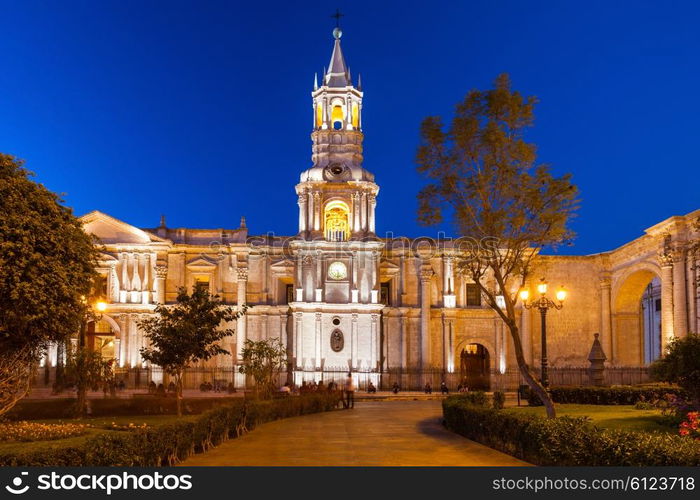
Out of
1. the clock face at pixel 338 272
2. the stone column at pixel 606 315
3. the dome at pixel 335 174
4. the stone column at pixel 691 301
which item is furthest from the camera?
the stone column at pixel 606 315

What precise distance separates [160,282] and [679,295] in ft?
96.3

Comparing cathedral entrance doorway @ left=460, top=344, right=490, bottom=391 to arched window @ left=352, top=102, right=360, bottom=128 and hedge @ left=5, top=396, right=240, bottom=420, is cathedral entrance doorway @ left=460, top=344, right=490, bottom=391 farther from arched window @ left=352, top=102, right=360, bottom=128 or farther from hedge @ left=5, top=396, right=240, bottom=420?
hedge @ left=5, top=396, right=240, bottom=420

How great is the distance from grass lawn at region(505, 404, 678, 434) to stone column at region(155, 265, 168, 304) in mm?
27003

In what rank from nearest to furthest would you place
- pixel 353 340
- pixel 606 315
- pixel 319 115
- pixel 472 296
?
pixel 353 340, pixel 319 115, pixel 606 315, pixel 472 296

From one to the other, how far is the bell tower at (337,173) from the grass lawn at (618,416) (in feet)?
69.7

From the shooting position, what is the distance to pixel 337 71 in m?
47.9

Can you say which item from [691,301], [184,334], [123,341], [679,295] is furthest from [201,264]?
[691,301]

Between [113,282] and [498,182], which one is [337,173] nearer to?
[113,282]

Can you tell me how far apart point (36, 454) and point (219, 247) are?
37.0 metres

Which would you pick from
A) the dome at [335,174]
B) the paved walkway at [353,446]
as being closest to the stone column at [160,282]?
the dome at [335,174]

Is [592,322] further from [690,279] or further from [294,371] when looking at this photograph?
[294,371]

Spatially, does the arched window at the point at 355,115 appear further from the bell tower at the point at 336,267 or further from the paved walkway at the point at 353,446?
the paved walkway at the point at 353,446

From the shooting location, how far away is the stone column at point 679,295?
121 ft

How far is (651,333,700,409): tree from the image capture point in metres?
18.0
